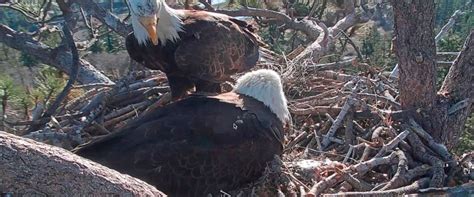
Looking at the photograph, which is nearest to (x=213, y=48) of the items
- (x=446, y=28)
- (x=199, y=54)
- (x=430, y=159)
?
(x=199, y=54)

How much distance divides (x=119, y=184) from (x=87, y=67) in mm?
4301

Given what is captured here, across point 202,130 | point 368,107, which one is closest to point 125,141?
point 202,130

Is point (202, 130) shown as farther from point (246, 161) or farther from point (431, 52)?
point (431, 52)

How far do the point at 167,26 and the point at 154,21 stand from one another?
1.00 feet

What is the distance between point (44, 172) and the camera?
1.96m

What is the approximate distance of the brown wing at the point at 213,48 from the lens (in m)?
4.96

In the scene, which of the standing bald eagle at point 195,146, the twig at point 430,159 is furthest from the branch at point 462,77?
the standing bald eagle at point 195,146

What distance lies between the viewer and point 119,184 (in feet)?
6.77

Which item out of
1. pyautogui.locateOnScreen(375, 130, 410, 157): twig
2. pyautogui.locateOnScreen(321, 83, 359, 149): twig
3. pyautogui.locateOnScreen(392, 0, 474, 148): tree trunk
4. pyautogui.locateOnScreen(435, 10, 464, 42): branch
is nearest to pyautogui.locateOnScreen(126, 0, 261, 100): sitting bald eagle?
pyautogui.locateOnScreen(321, 83, 359, 149): twig

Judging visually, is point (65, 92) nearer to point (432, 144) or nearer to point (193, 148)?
point (193, 148)

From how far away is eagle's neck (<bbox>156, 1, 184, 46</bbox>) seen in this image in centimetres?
495

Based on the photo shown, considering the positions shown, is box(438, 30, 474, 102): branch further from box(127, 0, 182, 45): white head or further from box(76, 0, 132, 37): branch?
box(76, 0, 132, 37): branch

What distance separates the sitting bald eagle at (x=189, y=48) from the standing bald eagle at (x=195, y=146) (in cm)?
64

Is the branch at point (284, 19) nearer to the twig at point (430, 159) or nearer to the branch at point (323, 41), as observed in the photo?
the branch at point (323, 41)
